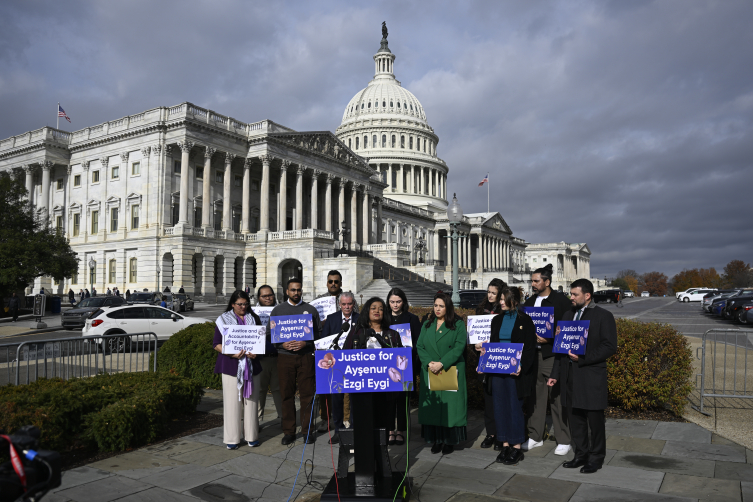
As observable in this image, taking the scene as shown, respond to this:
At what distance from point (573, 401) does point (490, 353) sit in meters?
1.21

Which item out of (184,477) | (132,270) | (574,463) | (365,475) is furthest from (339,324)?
(132,270)

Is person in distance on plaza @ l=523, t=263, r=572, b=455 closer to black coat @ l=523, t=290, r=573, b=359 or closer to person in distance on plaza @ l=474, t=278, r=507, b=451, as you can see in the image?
black coat @ l=523, t=290, r=573, b=359

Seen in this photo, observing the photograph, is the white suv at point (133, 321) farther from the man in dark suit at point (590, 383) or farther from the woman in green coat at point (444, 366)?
the man in dark suit at point (590, 383)

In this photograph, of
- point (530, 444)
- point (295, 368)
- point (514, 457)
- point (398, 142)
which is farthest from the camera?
point (398, 142)

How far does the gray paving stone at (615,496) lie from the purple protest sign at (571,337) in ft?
5.40

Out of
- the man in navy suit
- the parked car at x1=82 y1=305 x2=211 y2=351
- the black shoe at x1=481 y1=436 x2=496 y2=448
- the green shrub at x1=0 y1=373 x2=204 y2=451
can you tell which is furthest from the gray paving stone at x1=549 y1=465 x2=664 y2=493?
the parked car at x1=82 y1=305 x2=211 y2=351

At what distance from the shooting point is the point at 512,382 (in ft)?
25.3

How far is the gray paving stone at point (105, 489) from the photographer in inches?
248

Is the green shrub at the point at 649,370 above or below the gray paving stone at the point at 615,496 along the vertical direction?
above

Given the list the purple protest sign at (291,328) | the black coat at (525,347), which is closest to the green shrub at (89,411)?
the purple protest sign at (291,328)

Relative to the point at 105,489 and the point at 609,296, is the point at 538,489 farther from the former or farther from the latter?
the point at 609,296

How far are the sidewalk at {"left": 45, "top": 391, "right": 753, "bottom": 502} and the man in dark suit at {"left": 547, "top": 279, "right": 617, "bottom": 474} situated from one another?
24 cm

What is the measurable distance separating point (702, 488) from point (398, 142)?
365 ft

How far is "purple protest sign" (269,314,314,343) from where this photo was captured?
28.1 feet
